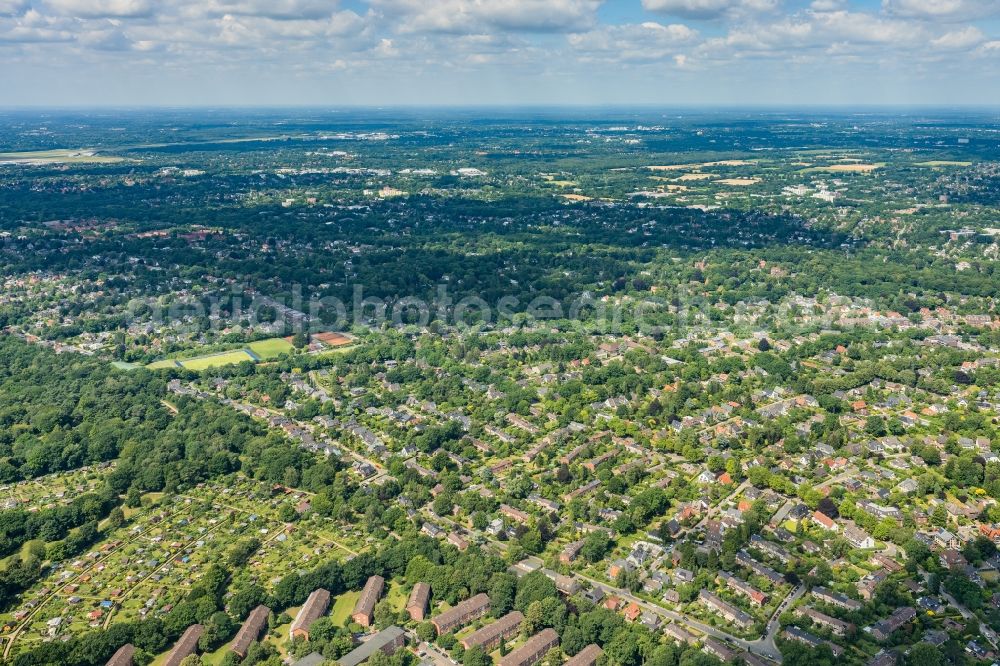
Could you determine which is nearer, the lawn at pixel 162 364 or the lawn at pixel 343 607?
the lawn at pixel 343 607

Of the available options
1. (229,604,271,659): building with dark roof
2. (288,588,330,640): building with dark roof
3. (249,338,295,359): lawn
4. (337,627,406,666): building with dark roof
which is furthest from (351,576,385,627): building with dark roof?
(249,338,295,359): lawn

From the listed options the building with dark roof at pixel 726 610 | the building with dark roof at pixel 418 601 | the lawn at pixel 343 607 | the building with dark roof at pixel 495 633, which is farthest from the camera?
the lawn at pixel 343 607

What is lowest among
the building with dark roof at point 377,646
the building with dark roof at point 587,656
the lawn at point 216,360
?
the building with dark roof at point 377,646

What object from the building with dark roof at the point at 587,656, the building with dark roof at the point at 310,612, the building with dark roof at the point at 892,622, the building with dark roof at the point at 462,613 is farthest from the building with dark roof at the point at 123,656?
the building with dark roof at the point at 892,622

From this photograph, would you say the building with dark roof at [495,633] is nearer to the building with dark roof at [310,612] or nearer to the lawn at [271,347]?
the building with dark roof at [310,612]

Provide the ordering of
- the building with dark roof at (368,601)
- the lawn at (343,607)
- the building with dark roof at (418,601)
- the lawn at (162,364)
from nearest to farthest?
the building with dark roof at (368,601), the building with dark roof at (418,601), the lawn at (343,607), the lawn at (162,364)

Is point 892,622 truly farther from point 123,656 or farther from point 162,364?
point 162,364

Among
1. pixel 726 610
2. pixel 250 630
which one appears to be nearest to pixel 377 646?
pixel 250 630
